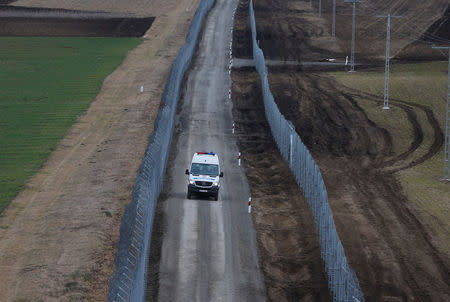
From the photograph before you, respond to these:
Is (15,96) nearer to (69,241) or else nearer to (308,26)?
(69,241)

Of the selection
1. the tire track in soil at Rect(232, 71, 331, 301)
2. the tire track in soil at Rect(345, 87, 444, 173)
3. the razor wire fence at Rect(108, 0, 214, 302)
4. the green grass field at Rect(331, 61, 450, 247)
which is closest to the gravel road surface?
the tire track in soil at Rect(232, 71, 331, 301)

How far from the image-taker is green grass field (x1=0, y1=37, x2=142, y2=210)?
50209 millimetres

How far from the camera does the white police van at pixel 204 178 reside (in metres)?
39.7

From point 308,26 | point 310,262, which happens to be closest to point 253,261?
point 310,262

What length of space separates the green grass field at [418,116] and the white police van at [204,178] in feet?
35.2

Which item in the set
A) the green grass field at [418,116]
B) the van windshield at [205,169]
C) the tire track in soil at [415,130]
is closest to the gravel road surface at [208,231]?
the van windshield at [205,169]

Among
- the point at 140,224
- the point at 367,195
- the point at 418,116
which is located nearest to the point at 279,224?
the point at 367,195

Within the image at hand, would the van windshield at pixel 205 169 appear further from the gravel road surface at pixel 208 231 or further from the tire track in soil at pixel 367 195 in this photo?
the tire track in soil at pixel 367 195

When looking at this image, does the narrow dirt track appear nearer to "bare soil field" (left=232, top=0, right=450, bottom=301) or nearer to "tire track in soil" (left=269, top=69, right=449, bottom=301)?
"bare soil field" (left=232, top=0, right=450, bottom=301)

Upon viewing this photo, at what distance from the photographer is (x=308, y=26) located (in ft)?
344

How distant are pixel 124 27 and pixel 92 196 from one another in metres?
67.9

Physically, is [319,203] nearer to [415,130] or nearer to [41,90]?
[415,130]

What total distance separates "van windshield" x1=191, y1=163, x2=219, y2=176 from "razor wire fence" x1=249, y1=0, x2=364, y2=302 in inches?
186

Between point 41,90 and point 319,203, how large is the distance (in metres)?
42.0
